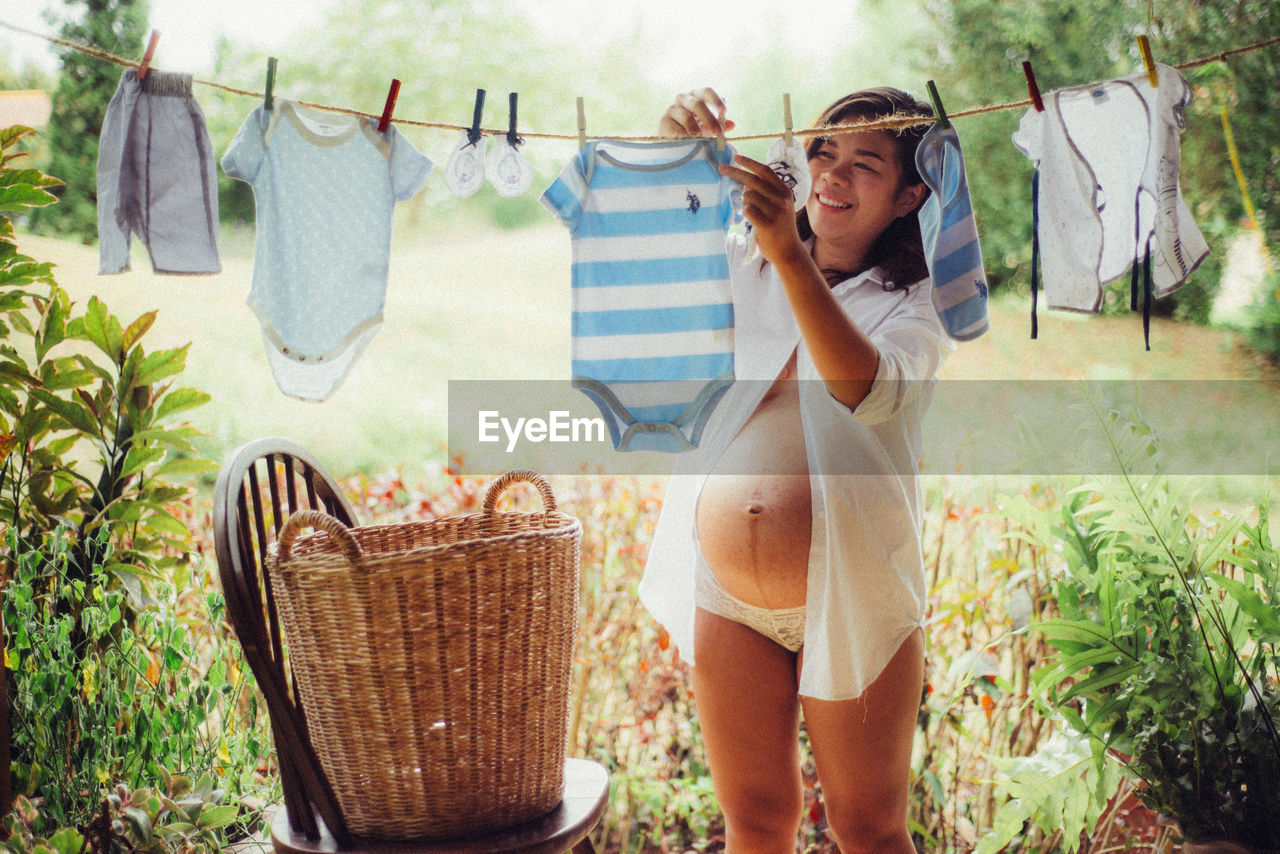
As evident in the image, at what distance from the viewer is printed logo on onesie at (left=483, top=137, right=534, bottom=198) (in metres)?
1.70

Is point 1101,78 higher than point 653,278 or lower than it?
higher

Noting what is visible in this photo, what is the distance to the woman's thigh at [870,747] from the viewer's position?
4.80ft

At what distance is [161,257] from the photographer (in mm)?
1532

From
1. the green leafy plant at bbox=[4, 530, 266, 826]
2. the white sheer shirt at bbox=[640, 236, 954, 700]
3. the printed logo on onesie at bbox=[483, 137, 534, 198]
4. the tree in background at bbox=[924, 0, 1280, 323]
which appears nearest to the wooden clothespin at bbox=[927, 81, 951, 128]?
the white sheer shirt at bbox=[640, 236, 954, 700]

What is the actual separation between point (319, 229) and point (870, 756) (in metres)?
1.35

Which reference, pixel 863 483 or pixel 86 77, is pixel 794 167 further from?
pixel 86 77

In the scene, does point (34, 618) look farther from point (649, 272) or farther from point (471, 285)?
point (471, 285)

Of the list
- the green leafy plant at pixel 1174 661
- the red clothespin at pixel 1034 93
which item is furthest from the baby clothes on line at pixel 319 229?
the green leafy plant at pixel 1174 661

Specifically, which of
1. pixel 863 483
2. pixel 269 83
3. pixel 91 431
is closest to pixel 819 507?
pixel 863 483

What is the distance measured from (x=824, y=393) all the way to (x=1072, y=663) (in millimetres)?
750

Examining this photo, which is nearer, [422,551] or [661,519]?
[422,551]

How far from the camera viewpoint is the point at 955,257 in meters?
1.45

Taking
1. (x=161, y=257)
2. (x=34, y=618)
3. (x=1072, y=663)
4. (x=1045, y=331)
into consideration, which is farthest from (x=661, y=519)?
(x=1045, y=331)

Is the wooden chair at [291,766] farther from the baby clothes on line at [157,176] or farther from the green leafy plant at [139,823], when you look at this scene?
the baby clothes on line at [157,176]
